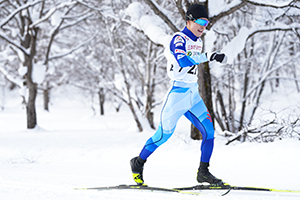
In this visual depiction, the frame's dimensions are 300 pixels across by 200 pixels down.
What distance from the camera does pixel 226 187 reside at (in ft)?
8.82

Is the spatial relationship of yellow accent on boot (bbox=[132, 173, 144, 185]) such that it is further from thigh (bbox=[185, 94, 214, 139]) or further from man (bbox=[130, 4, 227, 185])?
thigh (bbox=[185, 94, 214, 139])

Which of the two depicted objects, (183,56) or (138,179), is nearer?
(183,56)

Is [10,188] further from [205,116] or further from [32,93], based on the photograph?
[32,93]

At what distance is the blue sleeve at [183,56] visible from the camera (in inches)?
106

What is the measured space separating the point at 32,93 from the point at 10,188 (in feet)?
31.2

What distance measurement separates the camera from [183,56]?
269cm

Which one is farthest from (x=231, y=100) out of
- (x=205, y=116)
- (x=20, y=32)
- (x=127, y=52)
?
(x=20, y=32)

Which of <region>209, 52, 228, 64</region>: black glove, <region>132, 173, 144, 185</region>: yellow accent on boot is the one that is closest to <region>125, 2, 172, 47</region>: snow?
<region>209, 52, 228, 64</region>: black glove

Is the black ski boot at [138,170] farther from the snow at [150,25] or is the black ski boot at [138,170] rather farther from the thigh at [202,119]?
the snow at [150,25]

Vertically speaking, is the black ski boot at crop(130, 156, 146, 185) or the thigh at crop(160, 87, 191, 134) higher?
the thigh at crop(160, 87, 191, 134)

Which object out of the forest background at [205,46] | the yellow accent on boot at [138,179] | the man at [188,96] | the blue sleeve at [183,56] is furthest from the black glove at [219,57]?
the forest background at [205,46]

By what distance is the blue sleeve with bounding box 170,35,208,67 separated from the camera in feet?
8.80

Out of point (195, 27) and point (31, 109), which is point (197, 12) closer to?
point (195, 27)

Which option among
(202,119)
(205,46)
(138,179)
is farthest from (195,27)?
(205,46)
